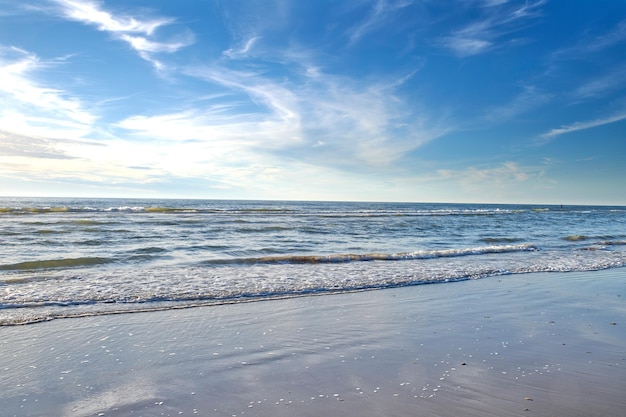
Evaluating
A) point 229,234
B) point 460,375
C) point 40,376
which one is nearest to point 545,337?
point 460,375

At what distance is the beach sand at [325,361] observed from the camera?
13.5 feet

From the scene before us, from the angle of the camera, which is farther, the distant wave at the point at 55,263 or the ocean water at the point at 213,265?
the distant wave at the point at 55,263

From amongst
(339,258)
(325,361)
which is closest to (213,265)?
(339,258)

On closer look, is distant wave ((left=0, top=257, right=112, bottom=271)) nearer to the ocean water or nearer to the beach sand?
the ocean water

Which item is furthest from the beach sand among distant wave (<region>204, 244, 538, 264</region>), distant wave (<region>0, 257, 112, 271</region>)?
distant wave (<region>0, 257, 112, 271</region>)

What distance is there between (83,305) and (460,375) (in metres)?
6.99

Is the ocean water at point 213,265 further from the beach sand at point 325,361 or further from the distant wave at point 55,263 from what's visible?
the beach sand at point 325,361

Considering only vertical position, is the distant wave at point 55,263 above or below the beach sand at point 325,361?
below

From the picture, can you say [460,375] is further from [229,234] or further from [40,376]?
[229,234]

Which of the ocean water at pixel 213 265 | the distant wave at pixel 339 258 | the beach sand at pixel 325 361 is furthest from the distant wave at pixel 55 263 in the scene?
the beach sand at pixel 325 361

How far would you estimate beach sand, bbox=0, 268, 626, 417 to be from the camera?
411cm

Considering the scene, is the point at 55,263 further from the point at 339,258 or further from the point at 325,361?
the point at 325,361

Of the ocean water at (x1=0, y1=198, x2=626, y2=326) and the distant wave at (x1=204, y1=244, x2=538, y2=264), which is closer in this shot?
the ocean water at (x1=0, y1=198, x2=626, y2=326)

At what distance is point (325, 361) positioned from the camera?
5250 mm
